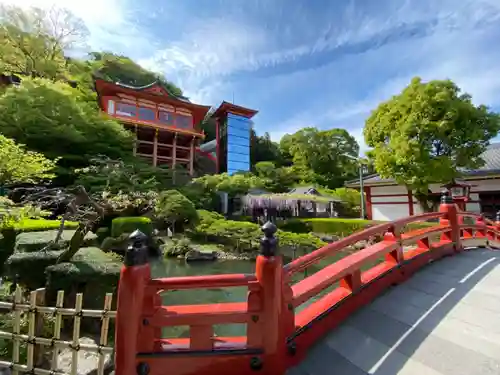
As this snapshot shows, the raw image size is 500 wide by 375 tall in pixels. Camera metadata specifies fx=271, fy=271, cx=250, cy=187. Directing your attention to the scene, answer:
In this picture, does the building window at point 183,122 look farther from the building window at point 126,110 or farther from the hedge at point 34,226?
the hedge at point 34,226

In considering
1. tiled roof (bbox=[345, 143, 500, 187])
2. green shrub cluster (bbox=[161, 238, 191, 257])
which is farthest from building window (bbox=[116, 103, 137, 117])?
tiled roof (bbox=[345, 143, 500, 187])

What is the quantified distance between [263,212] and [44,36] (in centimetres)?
2290

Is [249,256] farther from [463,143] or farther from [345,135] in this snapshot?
[345,135]

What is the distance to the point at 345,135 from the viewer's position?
35.2 meters

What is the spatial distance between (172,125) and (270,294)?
929 inches

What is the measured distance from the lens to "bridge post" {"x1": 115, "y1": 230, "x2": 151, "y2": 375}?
1.80 m

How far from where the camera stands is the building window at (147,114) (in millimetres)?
22391

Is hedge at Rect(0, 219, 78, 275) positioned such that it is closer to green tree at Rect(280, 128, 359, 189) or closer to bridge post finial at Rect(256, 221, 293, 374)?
bridge post finial at Rect(256, 221, 293, 374)

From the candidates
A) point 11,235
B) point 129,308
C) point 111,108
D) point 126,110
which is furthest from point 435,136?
point 111,108

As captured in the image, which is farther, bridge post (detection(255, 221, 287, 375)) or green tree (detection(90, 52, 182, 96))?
green tree (detection(90, 52, 182, 96))

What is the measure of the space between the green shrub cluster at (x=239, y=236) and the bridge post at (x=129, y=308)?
11.7 metres

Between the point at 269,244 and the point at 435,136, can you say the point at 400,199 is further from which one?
the point at 269,244

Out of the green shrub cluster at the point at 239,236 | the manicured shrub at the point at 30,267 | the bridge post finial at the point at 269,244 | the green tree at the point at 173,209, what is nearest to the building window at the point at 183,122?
the green tree at the point at 173,209

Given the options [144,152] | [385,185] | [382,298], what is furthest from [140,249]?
[144,152]
